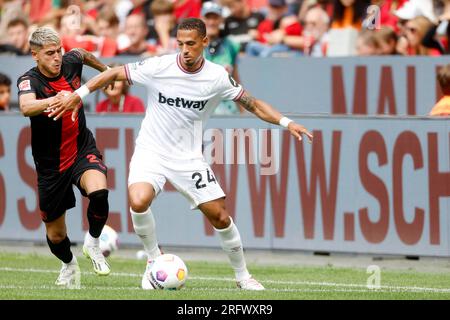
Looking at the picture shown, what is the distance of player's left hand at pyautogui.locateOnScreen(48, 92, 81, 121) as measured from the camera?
11.9 meters

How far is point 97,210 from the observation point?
41.5 ft

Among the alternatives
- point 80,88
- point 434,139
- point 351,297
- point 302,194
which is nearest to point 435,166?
point 434,139

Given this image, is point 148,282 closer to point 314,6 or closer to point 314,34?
point 314,34

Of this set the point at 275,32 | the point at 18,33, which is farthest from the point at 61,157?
the point at 18,33

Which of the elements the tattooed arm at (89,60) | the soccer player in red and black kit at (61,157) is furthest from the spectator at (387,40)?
the soccer player in red and black kit at (61,157)

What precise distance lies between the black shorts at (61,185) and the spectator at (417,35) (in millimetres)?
6583

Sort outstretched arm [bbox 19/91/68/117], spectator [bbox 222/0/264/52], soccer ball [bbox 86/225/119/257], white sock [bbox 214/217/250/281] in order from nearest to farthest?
outstretched arm [bbox 19/91/68/117] < white sock [bbox 214/217/250/281] < soccer ball [bbox 86/225/119/257] < spectator [bbox 222/0/264/52]

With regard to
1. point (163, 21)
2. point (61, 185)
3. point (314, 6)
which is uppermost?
point (314, 6)

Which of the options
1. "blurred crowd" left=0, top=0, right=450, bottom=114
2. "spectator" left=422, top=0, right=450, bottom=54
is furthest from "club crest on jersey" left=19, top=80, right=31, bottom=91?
"spectator" left=422, top=0, right=450, bottom=54

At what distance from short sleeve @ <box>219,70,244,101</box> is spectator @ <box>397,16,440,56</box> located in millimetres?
6023

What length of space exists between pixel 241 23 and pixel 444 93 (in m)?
5.25

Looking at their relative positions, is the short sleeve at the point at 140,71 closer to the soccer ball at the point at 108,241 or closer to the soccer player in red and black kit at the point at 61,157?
the soccer player in red and black kit at the point at 61,157

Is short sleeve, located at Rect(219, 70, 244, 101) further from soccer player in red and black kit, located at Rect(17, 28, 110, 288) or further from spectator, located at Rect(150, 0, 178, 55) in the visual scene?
spectator, located at Rect(150, 0, 178, 55)

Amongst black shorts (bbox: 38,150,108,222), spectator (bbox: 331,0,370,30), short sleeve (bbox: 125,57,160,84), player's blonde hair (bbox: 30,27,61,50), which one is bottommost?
black shorts (bbox: 38,150,108,222)
